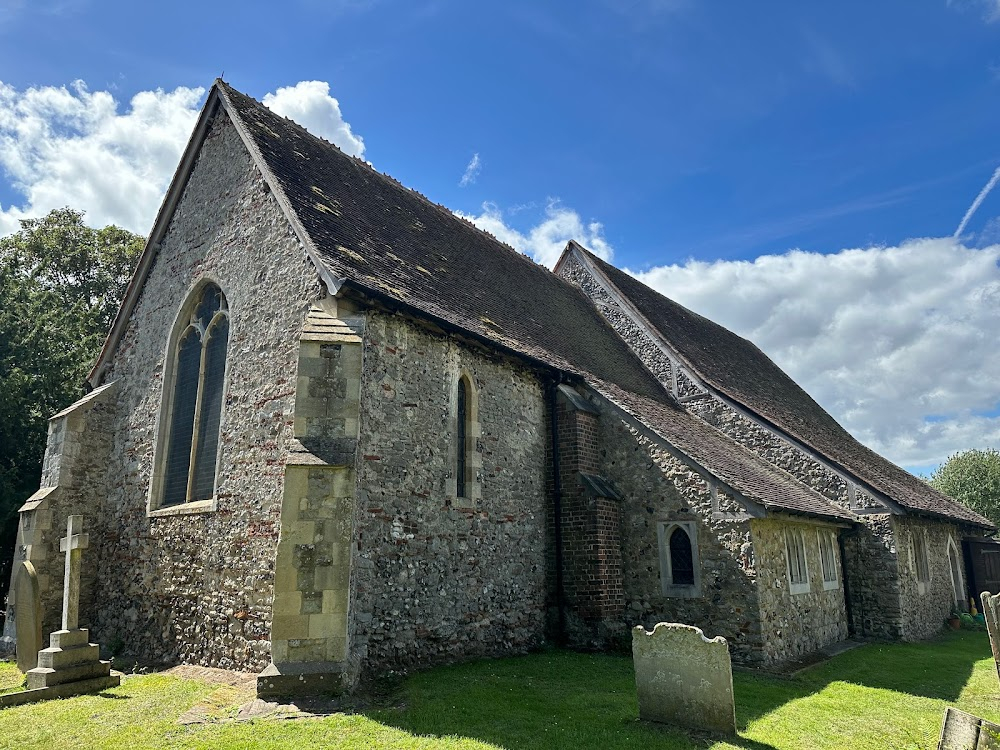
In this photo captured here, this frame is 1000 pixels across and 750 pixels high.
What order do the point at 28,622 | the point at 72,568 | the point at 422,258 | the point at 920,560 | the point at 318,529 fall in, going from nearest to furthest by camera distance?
the point at 318,529 → the point at 72,568 → the point at 28,622 → the point at 422,258 → the point at 920,560

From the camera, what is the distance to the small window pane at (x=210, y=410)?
38.2ft

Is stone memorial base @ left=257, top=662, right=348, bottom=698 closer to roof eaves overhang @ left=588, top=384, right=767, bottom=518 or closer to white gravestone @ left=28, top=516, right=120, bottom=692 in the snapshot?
white gravestone @ left=28, top=516, right=120, bottom=692

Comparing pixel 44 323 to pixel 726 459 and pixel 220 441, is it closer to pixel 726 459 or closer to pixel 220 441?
pixel 220 441

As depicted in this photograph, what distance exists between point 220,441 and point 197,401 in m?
1.52

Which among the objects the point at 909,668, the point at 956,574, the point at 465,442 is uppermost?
the point at 465,442

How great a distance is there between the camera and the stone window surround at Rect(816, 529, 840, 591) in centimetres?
1489

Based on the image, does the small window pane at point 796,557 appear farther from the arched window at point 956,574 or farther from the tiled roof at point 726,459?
the arched window at point 956,574

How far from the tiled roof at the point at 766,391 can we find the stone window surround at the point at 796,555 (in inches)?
124

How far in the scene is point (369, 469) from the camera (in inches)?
390

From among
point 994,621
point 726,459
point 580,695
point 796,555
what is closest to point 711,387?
point 726,459

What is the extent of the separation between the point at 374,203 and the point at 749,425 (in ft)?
34.7

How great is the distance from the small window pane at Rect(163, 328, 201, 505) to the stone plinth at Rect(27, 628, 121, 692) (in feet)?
9.61

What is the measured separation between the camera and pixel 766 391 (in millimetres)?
21703

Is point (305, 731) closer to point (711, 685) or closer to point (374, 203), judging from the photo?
point (711, 685)
